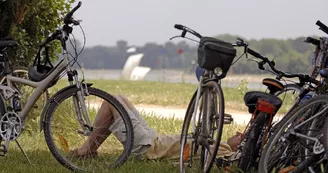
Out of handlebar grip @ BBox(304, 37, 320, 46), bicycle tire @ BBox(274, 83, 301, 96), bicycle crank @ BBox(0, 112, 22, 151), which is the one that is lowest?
bicycle crank @ BBox(0, 112, 22, 151)

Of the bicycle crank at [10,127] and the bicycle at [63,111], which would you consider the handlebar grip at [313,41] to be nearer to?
the bicycle at [63,111]

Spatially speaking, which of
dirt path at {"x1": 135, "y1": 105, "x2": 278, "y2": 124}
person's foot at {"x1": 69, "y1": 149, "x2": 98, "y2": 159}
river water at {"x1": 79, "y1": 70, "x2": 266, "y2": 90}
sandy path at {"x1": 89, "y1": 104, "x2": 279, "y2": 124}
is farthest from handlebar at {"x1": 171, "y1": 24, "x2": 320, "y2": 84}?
river water at {"x1": 79, "y1": 70, "x2": 266, "y2": 90}

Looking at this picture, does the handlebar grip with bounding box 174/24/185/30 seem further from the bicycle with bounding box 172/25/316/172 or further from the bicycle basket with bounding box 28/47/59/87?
the bicycle basket with bounding box 28/47/59/87

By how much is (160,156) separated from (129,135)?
587 millimetres

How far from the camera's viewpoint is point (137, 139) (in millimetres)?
5781

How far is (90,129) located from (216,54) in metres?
1.21

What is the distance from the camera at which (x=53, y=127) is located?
5.67 meters

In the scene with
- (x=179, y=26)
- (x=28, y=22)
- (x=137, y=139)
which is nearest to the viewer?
(x=179, y=26)

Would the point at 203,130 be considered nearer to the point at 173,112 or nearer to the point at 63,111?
the point at 63,111

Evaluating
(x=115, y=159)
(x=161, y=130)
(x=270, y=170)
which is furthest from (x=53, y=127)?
(x=161, y=130)

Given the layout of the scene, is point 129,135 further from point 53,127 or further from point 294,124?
point 294,124

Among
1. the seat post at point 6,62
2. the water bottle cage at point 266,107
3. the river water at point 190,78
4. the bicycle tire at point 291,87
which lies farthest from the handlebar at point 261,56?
the river water at point 190,78

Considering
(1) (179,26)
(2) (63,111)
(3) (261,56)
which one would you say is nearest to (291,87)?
(3) (261,56)

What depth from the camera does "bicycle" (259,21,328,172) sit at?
13.5 ft
